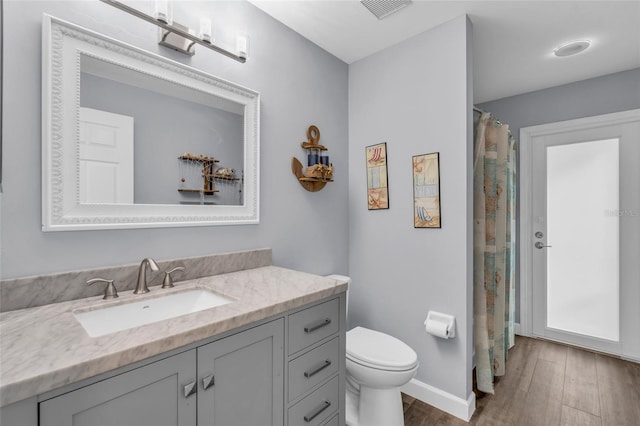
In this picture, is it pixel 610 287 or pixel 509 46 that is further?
pixel 610 287

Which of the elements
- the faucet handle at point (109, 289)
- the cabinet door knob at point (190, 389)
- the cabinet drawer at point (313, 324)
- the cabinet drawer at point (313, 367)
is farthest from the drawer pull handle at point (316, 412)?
the faucet handle at point (109, 289)

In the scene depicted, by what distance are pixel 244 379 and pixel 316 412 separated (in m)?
0.47

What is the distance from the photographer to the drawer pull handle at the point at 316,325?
1.23m

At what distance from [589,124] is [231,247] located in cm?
331

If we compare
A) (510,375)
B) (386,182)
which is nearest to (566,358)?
(510,375)

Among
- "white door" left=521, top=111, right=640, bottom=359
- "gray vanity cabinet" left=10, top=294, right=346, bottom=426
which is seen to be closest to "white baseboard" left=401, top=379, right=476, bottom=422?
"gray vanity cabinet" left=10, top=294, right=346, bottom=426

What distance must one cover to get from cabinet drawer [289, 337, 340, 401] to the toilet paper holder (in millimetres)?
793

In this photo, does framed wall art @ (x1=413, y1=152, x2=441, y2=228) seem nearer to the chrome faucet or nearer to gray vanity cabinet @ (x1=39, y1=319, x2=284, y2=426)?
gray vanity cabinet @ (x1=39, y1=319, x2=284, y2=426)

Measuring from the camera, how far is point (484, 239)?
84.4 inches

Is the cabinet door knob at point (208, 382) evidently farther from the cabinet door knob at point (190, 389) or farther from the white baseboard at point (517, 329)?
the white baseboard at point (517, 329)

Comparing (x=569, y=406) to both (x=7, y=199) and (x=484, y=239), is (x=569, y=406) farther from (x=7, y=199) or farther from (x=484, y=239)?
(x=7, y=199)

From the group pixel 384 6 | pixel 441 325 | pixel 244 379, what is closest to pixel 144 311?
pixel 244 379

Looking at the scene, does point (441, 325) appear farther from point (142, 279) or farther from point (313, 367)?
point (142, 279)

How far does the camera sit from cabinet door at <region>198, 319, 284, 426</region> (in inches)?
35.9
